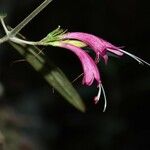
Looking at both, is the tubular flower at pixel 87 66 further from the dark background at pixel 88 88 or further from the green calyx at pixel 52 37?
the dark background at pixel 88 88

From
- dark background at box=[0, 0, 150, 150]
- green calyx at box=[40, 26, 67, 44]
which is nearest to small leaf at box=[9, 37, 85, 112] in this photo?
green calyx at box=[40, 26, 67, 44]

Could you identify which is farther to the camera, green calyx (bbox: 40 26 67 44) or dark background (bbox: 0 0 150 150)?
dark background (bbox: 0 0 150 150)

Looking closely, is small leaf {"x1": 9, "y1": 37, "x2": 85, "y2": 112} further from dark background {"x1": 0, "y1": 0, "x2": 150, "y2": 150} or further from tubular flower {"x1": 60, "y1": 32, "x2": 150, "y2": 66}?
dark background {"x1": 0, "y1": 0, "x2": 150, "y2": 150}

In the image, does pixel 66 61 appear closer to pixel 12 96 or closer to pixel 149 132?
pixel 12 96

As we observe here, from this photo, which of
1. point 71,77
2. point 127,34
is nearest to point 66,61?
point 71,77

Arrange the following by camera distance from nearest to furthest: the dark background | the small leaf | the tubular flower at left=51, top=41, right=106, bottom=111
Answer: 1. the tubular flower at left=51, top=41, right=106, bottom=111
2. the small leaf
3. the dark background

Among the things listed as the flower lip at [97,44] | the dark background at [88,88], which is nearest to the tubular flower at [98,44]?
the flower lip at [97,44]
